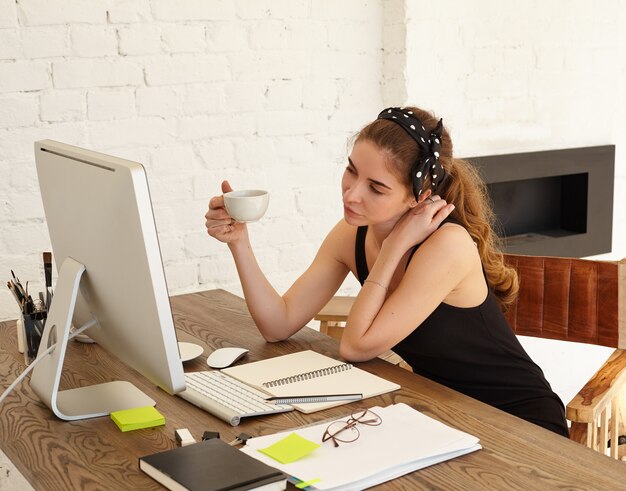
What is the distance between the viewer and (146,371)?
Answer: 1400 millimetres

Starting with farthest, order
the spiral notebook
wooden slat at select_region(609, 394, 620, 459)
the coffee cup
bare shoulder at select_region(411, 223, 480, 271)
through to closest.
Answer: wooden slat at select_region(609, 394, 620, 459)
bare shoulder at select_region(411, 223, 480, 271)
the coffee cup
the spiral notebook

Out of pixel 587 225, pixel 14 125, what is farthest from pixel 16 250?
pixel 587 225

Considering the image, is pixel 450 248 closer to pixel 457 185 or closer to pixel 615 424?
pixel 457 185

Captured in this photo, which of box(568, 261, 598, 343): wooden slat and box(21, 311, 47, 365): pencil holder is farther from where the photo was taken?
box(568, 261, 598, 343): wooden slat

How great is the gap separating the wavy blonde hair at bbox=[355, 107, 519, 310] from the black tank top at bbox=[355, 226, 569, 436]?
5.1 inches

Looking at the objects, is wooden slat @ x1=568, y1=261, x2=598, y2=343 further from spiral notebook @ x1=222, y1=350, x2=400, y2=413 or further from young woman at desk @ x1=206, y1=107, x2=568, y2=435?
spiral notebook @ x1=222, y1=350, x2=400, y2=413

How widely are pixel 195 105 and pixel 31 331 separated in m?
1.15

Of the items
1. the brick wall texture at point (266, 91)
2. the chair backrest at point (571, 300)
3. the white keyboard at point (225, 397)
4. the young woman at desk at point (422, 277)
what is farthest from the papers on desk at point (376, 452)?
the brick wall texture at point (266, 91)

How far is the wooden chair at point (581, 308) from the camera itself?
6.63 feet

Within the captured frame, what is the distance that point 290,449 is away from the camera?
4.23 ft

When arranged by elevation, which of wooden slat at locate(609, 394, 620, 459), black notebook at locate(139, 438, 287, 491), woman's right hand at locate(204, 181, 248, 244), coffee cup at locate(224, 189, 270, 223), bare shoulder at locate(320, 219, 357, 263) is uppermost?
coffee cup at locate(224, 189, 270, 223)

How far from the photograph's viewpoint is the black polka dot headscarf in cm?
179

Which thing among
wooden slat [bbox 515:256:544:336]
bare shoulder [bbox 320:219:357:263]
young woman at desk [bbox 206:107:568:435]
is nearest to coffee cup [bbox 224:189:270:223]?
young woman at desk [bbox 206:107:568:435]

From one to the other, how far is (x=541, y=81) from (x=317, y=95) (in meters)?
0.92
